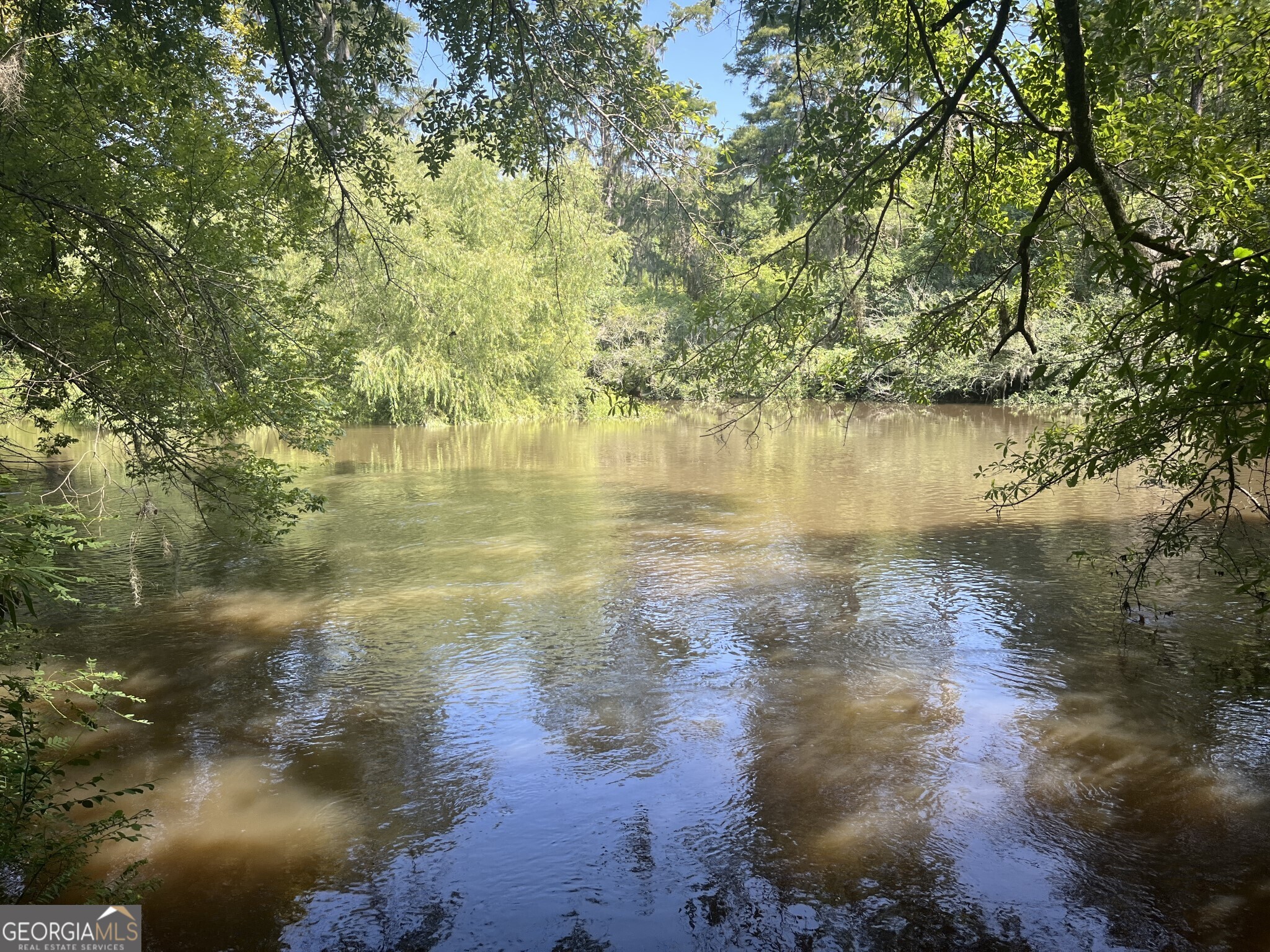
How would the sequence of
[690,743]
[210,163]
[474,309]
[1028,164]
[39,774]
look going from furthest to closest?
[474,309] → [210,163] → [1028,164] → [690,743] → [39,774]

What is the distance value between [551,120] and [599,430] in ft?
60.9

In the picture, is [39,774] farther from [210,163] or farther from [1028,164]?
[210,163]

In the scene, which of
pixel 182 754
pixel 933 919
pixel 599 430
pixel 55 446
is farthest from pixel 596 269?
pixel 933 919

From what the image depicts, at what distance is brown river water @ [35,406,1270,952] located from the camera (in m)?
4.20

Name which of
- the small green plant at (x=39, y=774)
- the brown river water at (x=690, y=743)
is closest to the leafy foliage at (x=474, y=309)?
the brown river water at (x=690, y=743)

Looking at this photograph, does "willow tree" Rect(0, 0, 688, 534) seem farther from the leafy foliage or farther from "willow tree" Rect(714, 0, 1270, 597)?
the leafy foliage

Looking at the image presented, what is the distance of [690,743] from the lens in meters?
5.92

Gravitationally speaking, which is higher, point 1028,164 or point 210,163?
point 210,163

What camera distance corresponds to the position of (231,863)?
15.0 feet

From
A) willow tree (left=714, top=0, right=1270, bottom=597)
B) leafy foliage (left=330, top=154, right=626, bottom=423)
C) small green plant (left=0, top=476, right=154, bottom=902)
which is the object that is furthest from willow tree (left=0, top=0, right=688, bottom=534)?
leafy foliage (left=330, top=154, right=626, bottom=423)

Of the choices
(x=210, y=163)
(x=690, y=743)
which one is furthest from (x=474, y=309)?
(x=690, y=743)

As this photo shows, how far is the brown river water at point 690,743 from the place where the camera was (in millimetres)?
4203

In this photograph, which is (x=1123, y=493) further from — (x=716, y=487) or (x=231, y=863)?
(x=231, y=863)

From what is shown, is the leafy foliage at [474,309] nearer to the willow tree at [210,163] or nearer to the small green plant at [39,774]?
the willow tree at [210,163]
